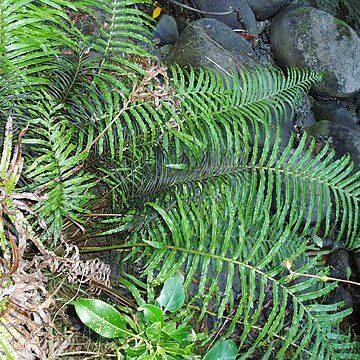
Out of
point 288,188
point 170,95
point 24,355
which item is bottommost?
point 288,188

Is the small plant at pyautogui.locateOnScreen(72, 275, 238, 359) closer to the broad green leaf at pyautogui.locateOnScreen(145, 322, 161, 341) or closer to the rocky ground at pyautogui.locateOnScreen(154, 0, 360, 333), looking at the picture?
the broad green leaf at pyautogui.locateOnScreen(145, 322, 161, 341)

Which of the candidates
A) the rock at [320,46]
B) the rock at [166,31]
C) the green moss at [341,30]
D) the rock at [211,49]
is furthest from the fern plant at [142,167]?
the green moss at [341,30]

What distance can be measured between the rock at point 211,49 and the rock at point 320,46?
1.92 ft

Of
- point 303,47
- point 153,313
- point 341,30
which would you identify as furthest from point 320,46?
point 153,313

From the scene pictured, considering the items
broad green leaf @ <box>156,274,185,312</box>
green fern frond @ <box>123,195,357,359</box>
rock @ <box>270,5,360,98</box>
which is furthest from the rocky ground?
broad green leaf @ <box>156,274,185,312</box>

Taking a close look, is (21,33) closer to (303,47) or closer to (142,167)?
(142,167)

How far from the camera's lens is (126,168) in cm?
220

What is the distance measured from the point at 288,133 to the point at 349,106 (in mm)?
1187

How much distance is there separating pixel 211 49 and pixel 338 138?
1289 millimetres

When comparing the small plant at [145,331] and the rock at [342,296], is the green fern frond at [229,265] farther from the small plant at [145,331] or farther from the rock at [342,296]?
the rock at [342,296]

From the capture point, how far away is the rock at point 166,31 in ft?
11.8

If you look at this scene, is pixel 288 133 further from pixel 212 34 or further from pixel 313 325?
pixel 313 325

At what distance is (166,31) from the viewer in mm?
3633

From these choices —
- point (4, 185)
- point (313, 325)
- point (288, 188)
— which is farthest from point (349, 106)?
point (4, 185)
